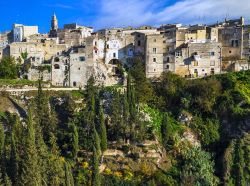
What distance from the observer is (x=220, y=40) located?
6450 cm

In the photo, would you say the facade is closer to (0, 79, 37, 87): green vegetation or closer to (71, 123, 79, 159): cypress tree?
(0, 79, 37, 87): green vegetation

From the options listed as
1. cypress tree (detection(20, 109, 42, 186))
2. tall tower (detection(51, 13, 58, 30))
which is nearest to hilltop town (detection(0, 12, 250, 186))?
cypress tree (detection(20, 109, 42, 186))

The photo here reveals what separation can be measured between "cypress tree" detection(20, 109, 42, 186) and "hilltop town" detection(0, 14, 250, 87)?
20.9 m

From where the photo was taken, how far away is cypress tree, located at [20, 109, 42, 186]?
128 feet

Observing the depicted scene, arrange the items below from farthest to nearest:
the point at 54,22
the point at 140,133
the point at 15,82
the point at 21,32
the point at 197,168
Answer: the point at 54,22, the point at 21,32, the point at 15,82, the point at 140,133, the point at 197,168

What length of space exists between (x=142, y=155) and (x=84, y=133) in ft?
20.1

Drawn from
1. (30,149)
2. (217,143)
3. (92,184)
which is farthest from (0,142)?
(217,143)

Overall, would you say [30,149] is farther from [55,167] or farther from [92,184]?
[92,184]

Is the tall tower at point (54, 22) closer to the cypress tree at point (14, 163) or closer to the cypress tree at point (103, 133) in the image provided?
the cypress tree at point (103, 133)

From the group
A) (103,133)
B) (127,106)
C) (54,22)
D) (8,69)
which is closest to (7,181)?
(103,133)

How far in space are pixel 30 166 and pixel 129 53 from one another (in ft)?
91.4

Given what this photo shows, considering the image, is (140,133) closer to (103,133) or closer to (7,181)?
(103,133)

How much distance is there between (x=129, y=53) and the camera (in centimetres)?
6419

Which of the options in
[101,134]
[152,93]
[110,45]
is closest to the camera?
[101,134]
